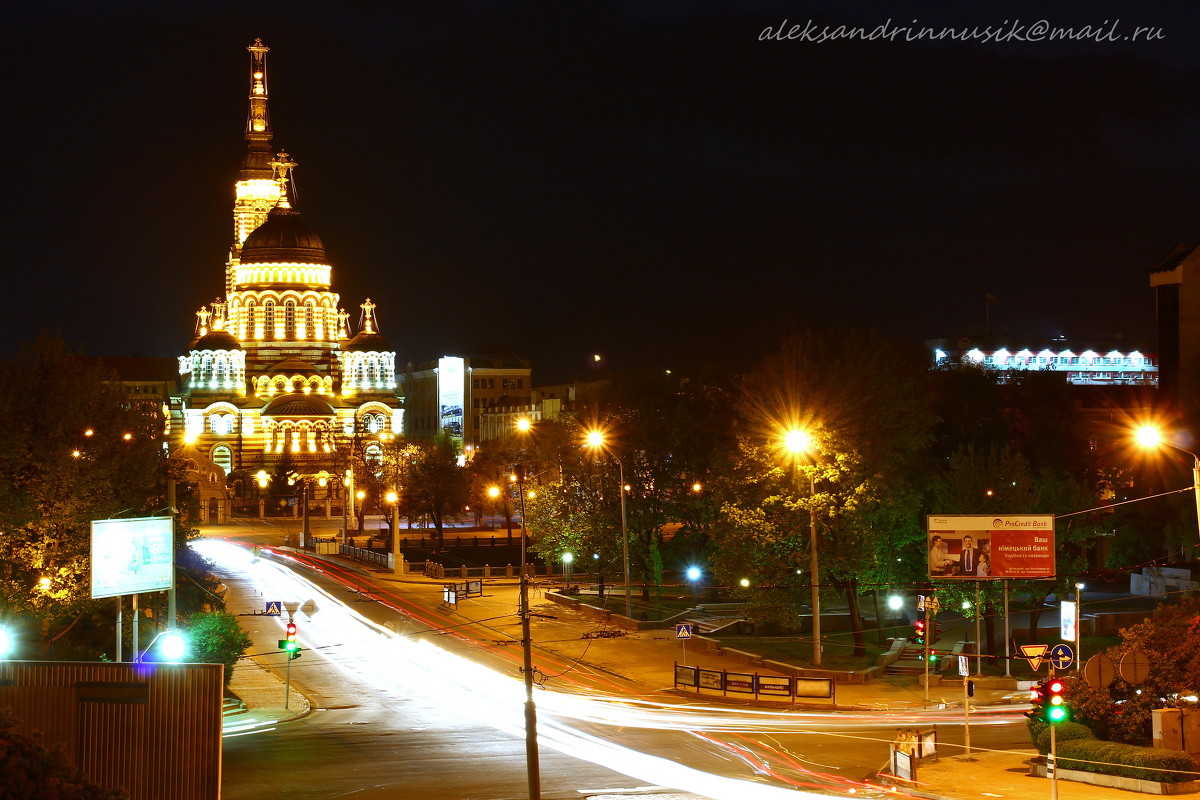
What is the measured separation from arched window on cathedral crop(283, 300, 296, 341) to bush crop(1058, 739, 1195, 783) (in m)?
129

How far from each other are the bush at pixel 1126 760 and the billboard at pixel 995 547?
984 cm

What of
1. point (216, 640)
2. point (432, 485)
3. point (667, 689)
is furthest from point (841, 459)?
point (432, 485)

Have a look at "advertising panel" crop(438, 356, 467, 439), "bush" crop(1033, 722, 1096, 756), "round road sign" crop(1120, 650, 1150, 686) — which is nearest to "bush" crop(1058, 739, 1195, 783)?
"bush" crop(1033, 722, 1096, 756)

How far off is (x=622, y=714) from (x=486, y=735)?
186 inches

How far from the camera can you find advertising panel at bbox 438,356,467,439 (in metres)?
179

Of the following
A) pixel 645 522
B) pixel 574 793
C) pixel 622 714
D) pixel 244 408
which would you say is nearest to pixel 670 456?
pixel 645 522

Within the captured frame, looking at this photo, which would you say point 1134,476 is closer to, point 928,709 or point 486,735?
point 928,709

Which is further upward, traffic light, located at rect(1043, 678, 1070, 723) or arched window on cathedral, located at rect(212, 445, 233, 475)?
arched window on cathedral, located at rect(212, 445, 233, 475)

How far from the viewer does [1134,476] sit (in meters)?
74.8

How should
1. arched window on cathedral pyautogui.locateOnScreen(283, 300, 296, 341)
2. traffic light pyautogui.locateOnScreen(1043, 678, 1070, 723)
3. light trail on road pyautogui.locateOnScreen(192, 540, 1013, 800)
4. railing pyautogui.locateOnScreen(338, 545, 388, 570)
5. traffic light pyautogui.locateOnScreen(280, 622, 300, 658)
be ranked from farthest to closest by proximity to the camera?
arched window on cathedral pyautogui.locateOnScreen(283, 300, 296, 341), railing pyautogui.locateOnScreen(338, 545, 388, 570), traffic light pyautogui.locateOnScreen(280, 622, 300, 658), light trail on road pyautogui.locateOnScreen(192, 540, 1013, 800), traffic light pyautogui.locateOnScreen(1043, 678, 1070, 723)

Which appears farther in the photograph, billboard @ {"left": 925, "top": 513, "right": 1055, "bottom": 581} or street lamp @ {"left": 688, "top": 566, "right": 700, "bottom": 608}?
street lamp @ {"left": 688, "top": 566, "right": 700, "bottom": 608}

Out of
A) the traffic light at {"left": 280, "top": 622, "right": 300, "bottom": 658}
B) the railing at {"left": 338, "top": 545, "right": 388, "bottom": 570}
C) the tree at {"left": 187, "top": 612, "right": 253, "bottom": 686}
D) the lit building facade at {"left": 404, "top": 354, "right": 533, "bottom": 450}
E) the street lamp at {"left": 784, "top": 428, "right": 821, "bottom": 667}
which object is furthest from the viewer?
the lit building facade at {"left": 404, "top": 354, "right": 533, "bottom": 450}

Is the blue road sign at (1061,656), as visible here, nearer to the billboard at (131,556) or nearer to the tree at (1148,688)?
the tree at (1148,688)

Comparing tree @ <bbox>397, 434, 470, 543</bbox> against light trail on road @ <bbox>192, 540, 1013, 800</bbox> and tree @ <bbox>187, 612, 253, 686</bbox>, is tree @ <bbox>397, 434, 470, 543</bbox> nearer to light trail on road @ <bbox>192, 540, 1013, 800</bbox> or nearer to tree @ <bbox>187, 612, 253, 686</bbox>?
light trail on road @ <bbox>192, 540, 1013, 800</bbox>
